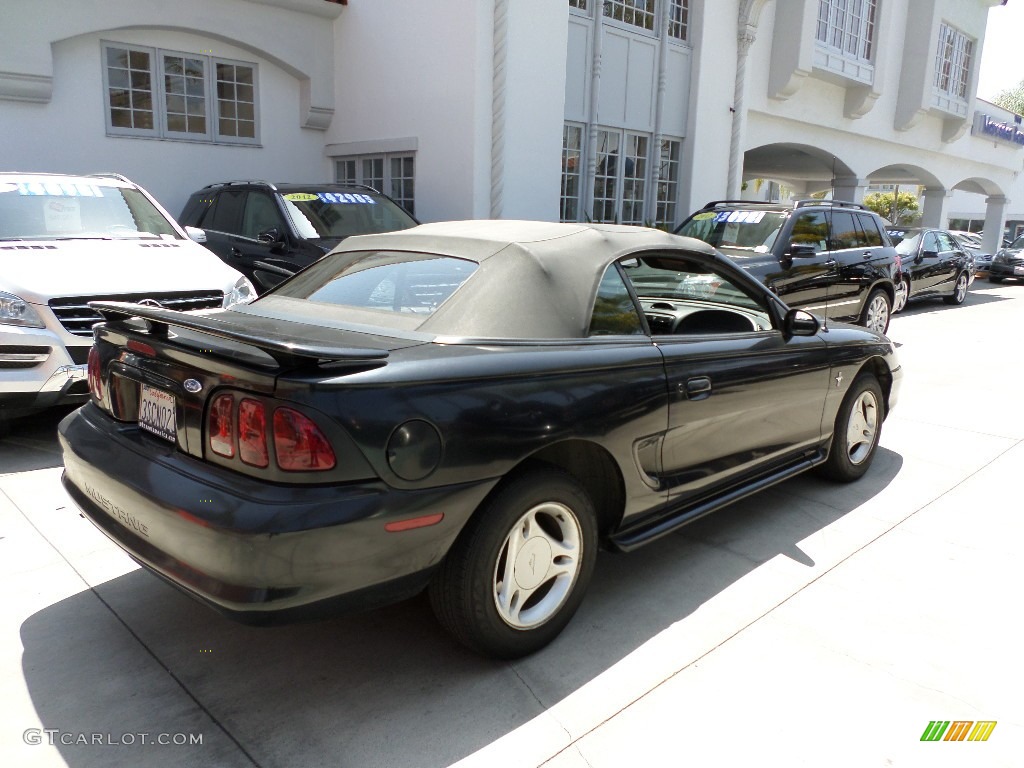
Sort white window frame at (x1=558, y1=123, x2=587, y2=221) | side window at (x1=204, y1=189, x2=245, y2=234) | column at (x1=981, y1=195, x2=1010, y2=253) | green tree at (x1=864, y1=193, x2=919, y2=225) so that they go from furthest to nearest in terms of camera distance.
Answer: green tree at (x1=864, y1=193, x2=919, y2=225) < column at (x1=981, y1=195, x2=1010, y2=253) < white window frame at (x1=558, y1=123, x2=587, y2=221) < side window at (x1=204, y1=189, x2=245, y2=234)

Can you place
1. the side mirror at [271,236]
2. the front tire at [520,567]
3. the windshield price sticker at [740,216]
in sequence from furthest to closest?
the windshield price sticker at [740,216]
the side mirror at [271,236]
the front tire at [520,567]

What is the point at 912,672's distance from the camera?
2.85m

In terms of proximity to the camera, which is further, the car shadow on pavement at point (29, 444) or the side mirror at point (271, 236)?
the side mirror at point (271, 236)

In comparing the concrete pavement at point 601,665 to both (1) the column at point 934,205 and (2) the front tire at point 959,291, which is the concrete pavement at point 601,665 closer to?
(2) the front tire at point 959,291

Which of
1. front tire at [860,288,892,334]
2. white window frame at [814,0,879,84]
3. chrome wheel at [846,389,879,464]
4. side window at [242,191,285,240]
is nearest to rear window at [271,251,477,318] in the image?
chrome wheel at [846,389,879,464]

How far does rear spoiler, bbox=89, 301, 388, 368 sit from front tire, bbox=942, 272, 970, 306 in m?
16.1

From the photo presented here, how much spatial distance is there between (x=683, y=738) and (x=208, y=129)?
11.1m

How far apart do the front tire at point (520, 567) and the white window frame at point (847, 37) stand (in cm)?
1594

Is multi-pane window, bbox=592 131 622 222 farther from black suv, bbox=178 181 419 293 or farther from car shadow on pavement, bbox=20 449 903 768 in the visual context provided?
car shadow on pavement, bbox=20 449 903 768

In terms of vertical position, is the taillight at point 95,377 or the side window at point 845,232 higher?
the side window at point 845,232

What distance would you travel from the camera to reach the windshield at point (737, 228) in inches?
361

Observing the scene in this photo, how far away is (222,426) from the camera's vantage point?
240 centimetres

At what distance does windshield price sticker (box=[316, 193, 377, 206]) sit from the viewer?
329 inches

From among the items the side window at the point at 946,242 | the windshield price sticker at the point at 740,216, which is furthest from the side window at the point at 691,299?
the side window at the point at 946,242
